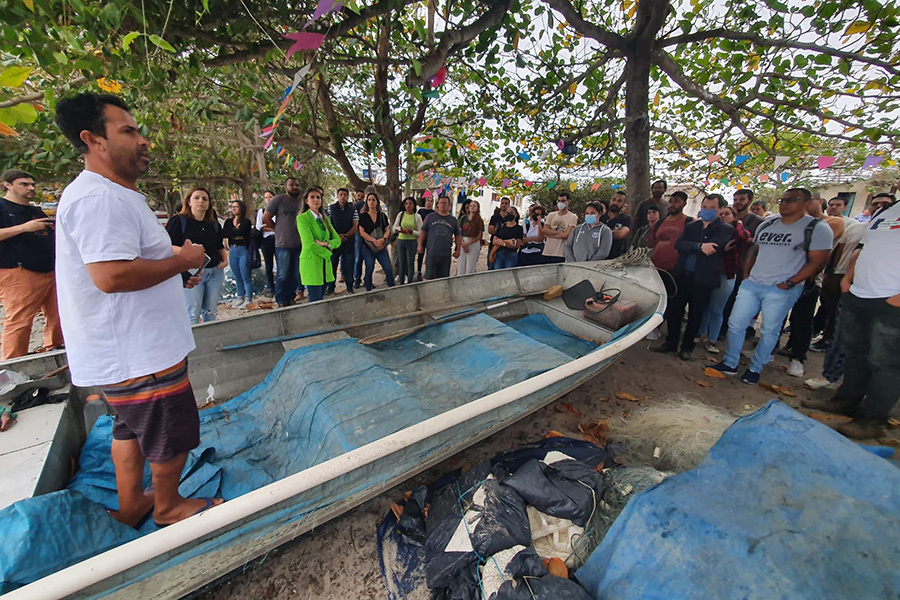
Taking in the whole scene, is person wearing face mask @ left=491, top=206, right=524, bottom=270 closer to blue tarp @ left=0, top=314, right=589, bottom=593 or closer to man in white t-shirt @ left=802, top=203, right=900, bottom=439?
blue tarp @ left=0, top=314, right=589, bottom=593

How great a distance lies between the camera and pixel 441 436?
188 cm

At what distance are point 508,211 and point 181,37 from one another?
4.79 meters

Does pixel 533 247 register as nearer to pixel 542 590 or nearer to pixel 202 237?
pixel 202 237

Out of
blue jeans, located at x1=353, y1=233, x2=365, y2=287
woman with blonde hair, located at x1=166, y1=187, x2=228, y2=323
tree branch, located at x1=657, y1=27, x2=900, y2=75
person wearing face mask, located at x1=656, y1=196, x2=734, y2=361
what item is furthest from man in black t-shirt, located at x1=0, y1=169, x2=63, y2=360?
tree branch, located at x1=657, y1=27, x2=900, y2=75

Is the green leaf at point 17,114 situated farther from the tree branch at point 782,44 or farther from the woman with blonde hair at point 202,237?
the tree branch at point 782,44

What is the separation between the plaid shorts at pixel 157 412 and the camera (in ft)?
4.74

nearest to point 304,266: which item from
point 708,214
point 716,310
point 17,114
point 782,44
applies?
point 17,114

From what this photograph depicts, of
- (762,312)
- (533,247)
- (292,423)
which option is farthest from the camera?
(533,247)

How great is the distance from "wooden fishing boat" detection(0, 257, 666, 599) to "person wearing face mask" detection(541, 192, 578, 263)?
96cm

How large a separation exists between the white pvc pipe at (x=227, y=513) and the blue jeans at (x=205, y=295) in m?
3.25

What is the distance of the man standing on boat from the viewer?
5.68m

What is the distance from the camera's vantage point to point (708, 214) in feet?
13.2

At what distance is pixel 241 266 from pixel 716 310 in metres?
6.77

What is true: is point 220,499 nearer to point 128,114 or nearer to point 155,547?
point 155,547
